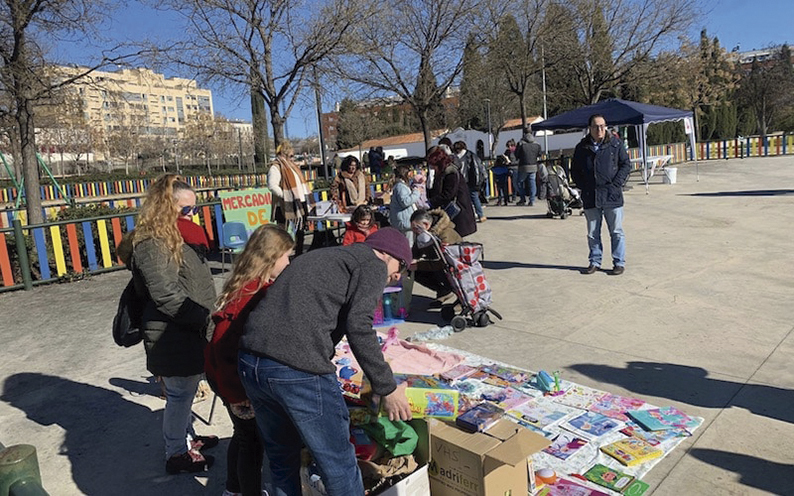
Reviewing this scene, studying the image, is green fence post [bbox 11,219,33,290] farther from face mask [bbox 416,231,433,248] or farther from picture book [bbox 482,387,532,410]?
picture book [bbox 482,387,532,410]

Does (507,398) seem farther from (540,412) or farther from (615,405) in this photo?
(615,405)

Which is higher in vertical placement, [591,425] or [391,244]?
[391,244]

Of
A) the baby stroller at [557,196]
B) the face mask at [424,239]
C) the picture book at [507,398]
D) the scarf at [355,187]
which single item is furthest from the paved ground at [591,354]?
the baby stroller at [557,196]

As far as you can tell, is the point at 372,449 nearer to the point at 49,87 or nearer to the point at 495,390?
the point at 495,390

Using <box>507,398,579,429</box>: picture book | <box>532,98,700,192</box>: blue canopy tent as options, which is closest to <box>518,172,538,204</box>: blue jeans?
<box>532,98,700,192</box>: blue canopy tent

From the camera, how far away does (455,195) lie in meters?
7.95

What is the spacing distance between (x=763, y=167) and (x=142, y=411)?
23.3m

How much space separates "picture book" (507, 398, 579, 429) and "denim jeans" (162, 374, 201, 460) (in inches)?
80.1

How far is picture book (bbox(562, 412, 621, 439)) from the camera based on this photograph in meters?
3.70

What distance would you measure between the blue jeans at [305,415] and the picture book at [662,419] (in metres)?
2.11

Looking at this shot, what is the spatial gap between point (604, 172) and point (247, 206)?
596 centimetres

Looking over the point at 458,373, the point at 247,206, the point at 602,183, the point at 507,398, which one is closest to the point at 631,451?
the point at 507,398

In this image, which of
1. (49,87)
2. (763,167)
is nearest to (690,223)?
(49,87)

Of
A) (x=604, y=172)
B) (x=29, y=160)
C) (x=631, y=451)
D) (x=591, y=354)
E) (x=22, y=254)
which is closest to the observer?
(x=631, y=451)
